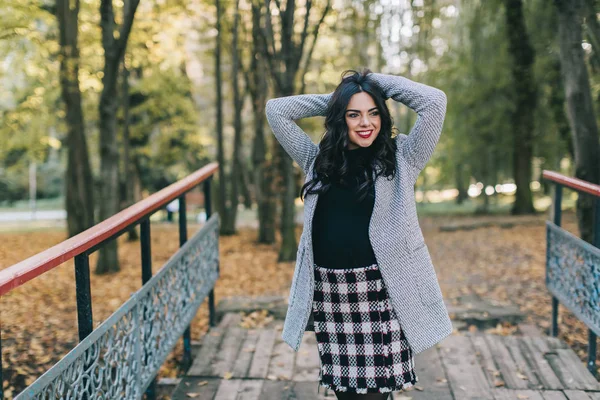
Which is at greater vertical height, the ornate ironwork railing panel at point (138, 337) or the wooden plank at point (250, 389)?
the ornate ironwork railing panel at point (138, 337)

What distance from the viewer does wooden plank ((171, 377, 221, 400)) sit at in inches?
134

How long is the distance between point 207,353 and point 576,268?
97.3 inches

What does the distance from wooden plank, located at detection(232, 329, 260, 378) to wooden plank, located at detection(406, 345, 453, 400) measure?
1.04 metres

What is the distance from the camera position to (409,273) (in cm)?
238

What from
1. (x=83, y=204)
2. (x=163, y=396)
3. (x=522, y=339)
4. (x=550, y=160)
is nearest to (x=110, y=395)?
(x=163, y=396)

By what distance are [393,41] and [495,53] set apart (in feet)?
9.91

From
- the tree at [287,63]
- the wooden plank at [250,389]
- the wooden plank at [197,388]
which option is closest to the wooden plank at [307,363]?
the wooden plank at [250,389]

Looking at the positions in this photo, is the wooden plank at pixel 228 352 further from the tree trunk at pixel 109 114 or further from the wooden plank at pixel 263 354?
the tree trunk at pixel 109 114

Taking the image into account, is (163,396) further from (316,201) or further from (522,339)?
(522,339)

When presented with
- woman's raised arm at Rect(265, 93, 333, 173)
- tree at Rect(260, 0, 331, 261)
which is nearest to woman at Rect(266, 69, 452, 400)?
woman's raised arm at Rect(265, 93, 333, 173)

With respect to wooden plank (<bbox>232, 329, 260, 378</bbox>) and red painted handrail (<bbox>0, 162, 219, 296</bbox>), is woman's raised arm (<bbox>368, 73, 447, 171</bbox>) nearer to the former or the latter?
red painted handrail (<bbox>0, 162, 219, 296</bbox>)

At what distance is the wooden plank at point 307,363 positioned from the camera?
366 cm

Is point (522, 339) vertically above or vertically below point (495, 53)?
below

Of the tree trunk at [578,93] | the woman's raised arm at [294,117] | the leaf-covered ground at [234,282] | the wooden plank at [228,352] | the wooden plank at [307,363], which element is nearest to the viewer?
the woman's raised arm at [294,117]
